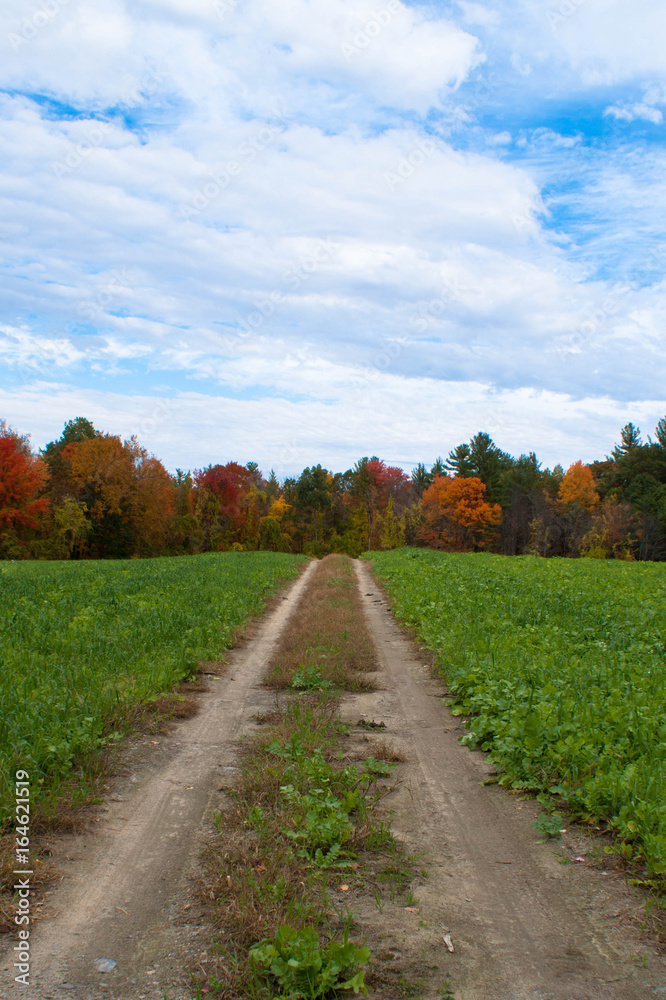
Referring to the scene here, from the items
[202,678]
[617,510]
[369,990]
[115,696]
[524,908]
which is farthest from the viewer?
[617,510]

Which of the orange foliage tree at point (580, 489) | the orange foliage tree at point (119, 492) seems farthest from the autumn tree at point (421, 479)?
the orange foliage tree at point (119, 492)

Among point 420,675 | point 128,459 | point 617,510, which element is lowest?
point 420,675

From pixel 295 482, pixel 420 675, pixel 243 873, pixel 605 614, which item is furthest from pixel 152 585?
pixel 295 482

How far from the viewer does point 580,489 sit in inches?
3150

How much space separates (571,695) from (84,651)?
6258mm

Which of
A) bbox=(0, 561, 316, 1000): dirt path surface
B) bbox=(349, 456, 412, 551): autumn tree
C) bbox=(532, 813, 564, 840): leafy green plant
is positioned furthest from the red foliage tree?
bbox=(532, 813, 564, 840): leafy green plant

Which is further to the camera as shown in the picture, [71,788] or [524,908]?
[71,788]

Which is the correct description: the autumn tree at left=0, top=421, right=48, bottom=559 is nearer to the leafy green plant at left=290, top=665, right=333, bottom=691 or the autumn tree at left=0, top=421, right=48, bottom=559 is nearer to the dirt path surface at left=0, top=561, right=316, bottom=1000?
the leafy green plant at left=290, top=665, right=333, bottom=691

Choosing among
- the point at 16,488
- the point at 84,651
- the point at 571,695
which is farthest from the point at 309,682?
the point at 16,488

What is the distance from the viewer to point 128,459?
57.8 metres

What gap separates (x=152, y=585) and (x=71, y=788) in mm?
12937

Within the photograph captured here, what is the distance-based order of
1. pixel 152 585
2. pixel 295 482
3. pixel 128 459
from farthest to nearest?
pixel 295 482
pixel 128 459
pixel 152 585

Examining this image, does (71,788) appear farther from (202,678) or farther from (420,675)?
(420,675)

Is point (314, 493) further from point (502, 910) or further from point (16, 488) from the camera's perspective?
point (502, 910)
